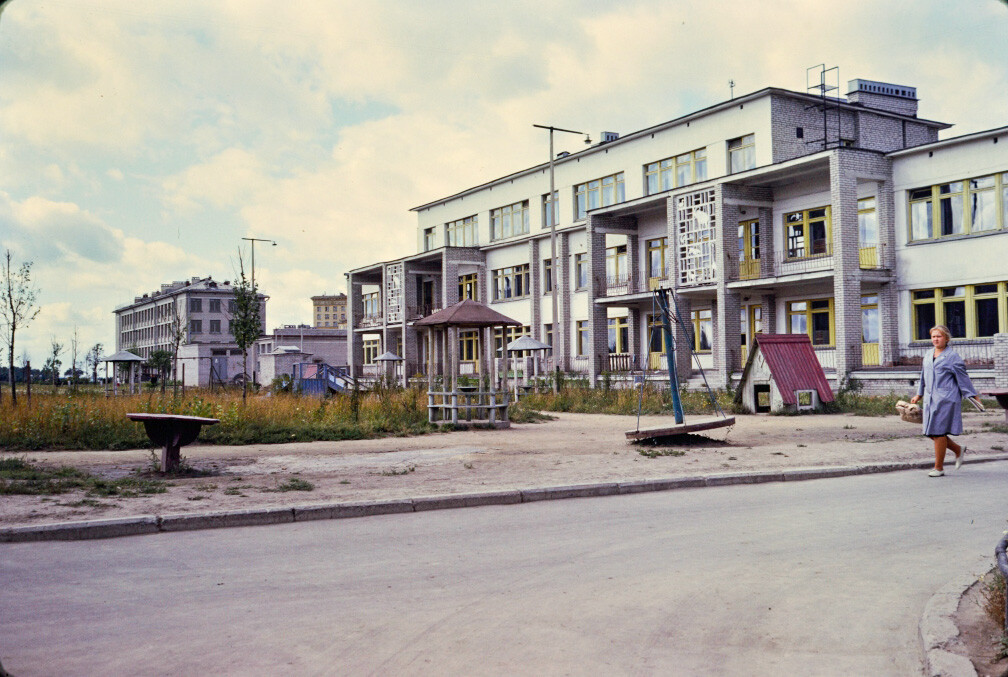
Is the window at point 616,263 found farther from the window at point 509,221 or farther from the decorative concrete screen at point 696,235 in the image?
the window at point 509,221

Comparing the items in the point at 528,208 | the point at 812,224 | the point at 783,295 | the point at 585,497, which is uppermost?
the point at 528,208

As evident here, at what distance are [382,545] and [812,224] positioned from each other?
32829 mm

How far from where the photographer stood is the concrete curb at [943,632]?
425 centimetres

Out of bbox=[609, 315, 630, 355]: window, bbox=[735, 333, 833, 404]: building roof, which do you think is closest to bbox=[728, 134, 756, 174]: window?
bbox=[609, 315, 630, 355]: window

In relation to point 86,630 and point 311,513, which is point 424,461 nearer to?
point 311,513

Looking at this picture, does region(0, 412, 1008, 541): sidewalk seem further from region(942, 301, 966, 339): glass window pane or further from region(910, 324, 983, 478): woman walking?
region(942, 301, 966, 339): glass window pane

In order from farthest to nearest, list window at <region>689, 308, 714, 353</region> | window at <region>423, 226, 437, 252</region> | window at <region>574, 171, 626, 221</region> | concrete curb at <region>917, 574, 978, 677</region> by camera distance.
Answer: window at <region>423, 226, 437, 252</region> < window at <region>574, 171, 626, 221</region> < window at <region>689, 308, 714, 353</region> < concrete curb at <region>917, 574, 978, 677</region>

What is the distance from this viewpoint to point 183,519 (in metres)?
8.58

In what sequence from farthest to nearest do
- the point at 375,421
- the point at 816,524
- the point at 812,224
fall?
the point at 812,224 < the point at 375,421 < the point at 816,524

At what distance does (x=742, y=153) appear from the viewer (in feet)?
132

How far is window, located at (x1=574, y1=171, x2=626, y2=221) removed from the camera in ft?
159

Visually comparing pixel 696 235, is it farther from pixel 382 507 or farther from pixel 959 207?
pixel 382 507

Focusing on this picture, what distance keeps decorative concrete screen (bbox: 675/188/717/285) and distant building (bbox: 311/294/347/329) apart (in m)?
156

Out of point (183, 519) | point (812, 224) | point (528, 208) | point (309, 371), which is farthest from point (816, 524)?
point (528, 208)
